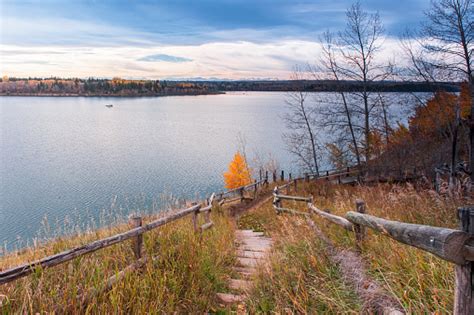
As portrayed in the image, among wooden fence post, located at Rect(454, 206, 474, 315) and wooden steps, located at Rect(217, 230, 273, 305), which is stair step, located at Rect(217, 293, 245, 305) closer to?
wooden steps, located at Rect(217, 230, 273, 305)

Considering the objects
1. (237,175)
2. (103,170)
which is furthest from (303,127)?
(103,170)

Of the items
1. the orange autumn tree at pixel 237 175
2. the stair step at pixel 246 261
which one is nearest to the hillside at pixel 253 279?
the stair step at pixel 246 261

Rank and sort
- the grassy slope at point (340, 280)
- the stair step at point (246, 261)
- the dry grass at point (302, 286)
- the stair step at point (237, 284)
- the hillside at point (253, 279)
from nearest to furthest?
1. the grassy slope at point (340, 280)
2. the hillside at point (253, 279)
3. the dry grass at point (302, 286)
4. the stair step at point (237, 284)
5. the stair step at point (246, 261)

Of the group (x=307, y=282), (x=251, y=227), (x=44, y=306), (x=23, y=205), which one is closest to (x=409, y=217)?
(x=307, y=282)

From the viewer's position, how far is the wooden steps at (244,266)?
5.21 metres

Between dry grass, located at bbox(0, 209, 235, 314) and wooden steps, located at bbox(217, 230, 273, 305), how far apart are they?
183 millimetres

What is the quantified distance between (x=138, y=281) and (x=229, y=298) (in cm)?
137

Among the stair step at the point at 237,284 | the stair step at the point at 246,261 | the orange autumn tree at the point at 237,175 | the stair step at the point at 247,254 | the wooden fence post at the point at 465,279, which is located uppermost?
the wooden fence post at the point at 465,279

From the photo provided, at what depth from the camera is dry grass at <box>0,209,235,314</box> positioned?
384cm

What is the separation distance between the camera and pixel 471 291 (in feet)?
6.59

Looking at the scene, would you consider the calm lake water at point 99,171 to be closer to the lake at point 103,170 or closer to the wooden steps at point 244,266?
the lake at point 103,170

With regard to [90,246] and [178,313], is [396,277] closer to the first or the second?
[178,313]

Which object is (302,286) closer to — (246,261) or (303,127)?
(246,261)

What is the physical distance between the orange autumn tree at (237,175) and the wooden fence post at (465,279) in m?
34.0
